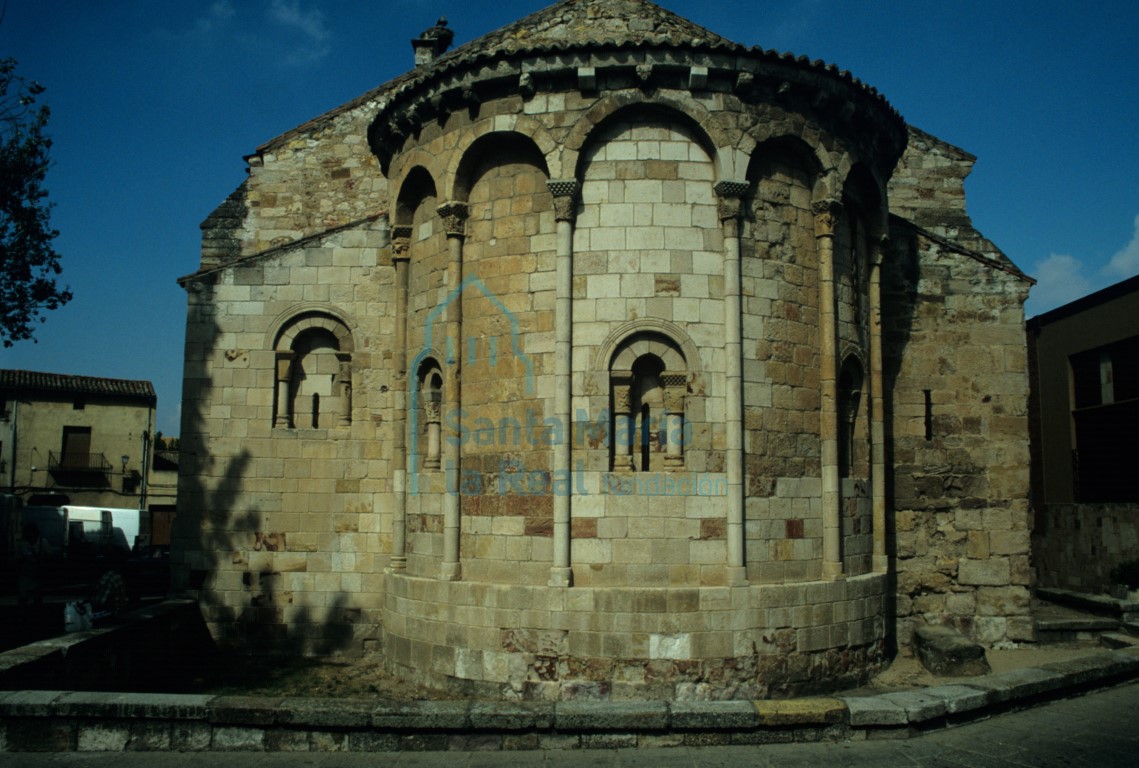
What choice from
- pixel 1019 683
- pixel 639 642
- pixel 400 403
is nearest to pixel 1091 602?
pixel 1019 683

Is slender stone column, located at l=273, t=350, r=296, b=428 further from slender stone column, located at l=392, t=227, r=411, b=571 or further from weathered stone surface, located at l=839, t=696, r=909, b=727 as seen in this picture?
weathered stone surface, located at l=839, t=696, r=909, b=727

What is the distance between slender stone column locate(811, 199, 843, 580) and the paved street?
3.15m

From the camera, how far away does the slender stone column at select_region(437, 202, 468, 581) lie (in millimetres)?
10555

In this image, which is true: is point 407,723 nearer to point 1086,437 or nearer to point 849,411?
point 849,411

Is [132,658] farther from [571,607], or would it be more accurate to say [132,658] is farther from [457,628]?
[571,607]

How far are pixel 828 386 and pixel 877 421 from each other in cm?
185

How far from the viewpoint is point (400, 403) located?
1194cm

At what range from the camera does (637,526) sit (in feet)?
32.0

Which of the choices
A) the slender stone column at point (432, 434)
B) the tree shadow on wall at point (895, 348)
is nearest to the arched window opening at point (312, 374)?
the slender stone column at point (432, 434)

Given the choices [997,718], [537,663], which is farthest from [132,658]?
[997,718]

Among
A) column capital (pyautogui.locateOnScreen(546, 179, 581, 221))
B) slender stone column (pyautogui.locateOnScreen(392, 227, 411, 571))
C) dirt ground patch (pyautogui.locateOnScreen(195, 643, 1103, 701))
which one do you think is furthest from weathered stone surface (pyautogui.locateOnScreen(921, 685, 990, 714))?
slender stone column (pyautogui.locateOnScreen(392, 227, 411, 571))

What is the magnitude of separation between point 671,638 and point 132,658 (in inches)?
256

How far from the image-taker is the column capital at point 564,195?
400 inches

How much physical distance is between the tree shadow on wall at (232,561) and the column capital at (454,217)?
434cm
